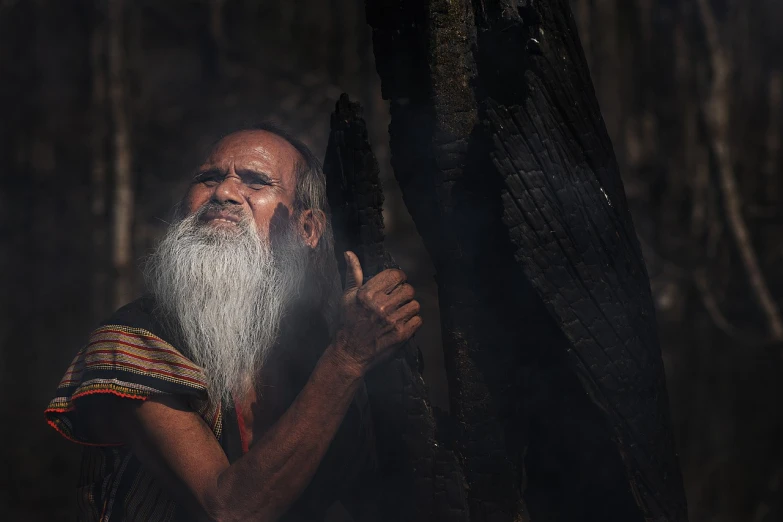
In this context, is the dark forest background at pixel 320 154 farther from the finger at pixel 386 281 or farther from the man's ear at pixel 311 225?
the finger at pixel 386 281

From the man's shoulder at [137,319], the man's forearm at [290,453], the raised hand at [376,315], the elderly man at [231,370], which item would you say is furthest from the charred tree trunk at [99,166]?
the raised hand at [376,315]

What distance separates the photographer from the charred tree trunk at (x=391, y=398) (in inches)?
51.7

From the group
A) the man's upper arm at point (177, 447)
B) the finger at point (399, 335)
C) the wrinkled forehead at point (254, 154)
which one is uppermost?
the wrinkled forehead at point (254, 154)

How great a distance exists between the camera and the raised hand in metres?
1.39

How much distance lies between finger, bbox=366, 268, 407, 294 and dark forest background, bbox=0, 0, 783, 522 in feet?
7.29

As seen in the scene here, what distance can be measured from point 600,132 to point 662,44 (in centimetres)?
238

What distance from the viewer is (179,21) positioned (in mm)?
3748

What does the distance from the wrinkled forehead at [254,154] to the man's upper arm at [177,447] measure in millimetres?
587

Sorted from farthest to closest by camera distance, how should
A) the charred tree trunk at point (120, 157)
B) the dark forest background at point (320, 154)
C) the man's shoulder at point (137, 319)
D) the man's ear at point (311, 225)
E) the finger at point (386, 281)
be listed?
the charred tree trunk at point (120, 157), the dark forest background at point (320, 154), the man's ear at point (311, 225), the man's shoulder at point (137, 319), the finger at point (386, 281)

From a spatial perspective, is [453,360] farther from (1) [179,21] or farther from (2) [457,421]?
(1) [179,21]

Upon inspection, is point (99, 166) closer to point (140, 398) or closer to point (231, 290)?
point (231, 290)

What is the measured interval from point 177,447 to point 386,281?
61 cm

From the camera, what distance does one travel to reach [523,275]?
1.28 m

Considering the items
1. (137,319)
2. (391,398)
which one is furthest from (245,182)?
(391,398)
